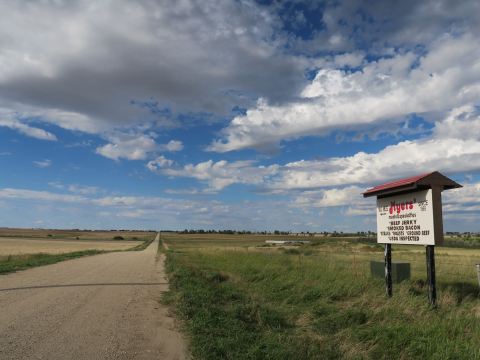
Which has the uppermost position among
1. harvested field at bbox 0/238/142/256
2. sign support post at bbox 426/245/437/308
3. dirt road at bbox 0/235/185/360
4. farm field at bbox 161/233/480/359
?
sign support post at bbox 426/245/437/308

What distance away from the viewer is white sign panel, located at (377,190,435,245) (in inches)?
358

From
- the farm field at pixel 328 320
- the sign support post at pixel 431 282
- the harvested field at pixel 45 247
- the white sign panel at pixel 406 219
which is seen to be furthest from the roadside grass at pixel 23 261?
the sign support post at pixel 431 282

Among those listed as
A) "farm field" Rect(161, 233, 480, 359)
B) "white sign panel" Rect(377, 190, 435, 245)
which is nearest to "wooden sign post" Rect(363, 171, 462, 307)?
"white sign panel" Rect(377, 190, 435, 245)

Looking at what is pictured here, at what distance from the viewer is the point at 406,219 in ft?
32.6

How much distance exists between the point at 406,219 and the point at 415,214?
420 mm

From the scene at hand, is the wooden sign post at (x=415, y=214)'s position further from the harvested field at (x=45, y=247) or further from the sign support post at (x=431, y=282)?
the harvested field at (x=45, y=247)

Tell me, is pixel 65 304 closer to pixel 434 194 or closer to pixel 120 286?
pixel 120 286

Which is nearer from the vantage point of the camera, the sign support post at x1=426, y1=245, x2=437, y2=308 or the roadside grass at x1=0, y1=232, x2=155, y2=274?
the sign support post at x1=426, y1=245, x2=437, y2=308

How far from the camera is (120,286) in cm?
1483

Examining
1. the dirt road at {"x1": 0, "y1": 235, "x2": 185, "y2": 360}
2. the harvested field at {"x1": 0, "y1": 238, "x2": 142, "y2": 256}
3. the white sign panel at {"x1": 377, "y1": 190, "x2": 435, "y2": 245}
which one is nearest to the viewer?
the dirt road at {"x1": 0, "y1": 235, "x2": 185, "y2": 360}

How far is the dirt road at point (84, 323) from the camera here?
6383 mm

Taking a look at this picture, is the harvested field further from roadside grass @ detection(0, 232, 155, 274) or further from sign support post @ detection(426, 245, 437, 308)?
sign support post @ detection(426, 245, 437, 308)

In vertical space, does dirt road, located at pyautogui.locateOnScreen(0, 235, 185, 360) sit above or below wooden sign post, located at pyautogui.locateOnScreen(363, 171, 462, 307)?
below

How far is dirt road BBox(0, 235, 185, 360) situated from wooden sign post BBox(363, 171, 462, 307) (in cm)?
539
